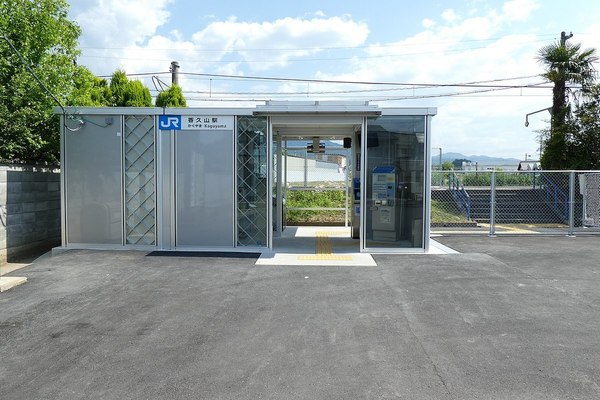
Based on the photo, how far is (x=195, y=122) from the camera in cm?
913

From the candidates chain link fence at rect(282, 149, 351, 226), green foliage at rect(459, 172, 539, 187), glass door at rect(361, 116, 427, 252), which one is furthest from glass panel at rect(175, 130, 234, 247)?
green foliage at rect(459, 172, 539, 187)

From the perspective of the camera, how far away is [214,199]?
361 inches

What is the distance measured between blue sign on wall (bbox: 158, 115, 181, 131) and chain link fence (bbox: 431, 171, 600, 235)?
24.6ft

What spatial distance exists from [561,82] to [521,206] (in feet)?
15.3

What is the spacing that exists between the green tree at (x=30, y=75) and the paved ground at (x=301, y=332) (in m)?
3.14

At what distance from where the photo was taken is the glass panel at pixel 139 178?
9.24 metres

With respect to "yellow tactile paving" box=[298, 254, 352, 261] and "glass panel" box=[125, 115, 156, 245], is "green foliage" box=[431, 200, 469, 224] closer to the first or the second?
"yellow tactile paving" box=[298, 254, 352, 261]

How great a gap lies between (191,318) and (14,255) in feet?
17.9

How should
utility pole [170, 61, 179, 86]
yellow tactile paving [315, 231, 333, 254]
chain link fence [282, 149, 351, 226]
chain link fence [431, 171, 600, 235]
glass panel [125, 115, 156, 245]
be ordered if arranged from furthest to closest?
utility pole [170, 61, 179, 86], chain link fence [282, 149, 351, 226], chain link fence [431, 171, 600, 235], yellow tactile paving [315, 231, 333, 254], glass panel [125, 115, 156, 245]

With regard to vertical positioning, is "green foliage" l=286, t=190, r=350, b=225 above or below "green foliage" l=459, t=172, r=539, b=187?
below

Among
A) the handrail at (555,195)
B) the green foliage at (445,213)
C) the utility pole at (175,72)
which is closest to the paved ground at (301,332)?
the green foliage at (445,213)

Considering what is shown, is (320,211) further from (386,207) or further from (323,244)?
(386,207)

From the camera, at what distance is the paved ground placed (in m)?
3.58

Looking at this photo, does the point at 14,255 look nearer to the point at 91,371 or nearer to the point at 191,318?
the point at 191,318
